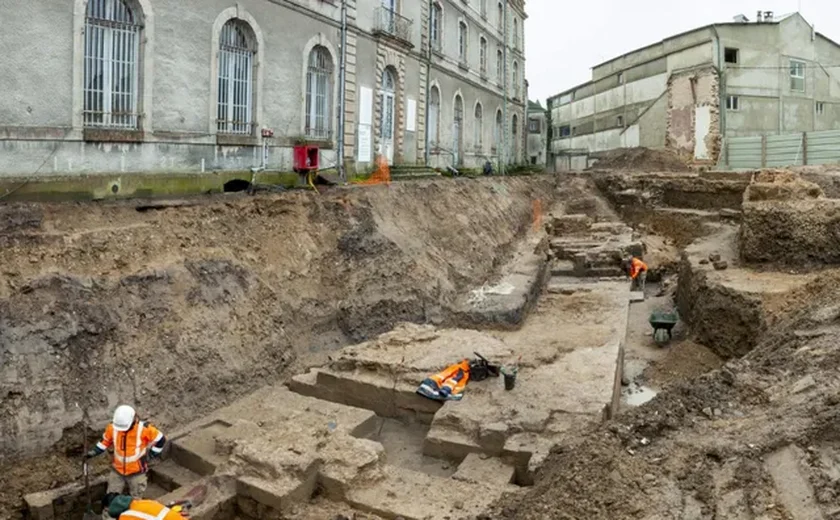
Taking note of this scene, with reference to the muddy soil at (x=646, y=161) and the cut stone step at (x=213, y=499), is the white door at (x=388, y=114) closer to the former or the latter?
the cut stone step at (x=213, y=499)

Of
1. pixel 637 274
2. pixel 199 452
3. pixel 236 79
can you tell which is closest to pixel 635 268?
pixel 637 274

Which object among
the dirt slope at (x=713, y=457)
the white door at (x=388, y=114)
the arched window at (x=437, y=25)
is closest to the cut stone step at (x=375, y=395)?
the dirt slope at (x=713, y=457)

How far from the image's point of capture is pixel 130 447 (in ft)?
21.8

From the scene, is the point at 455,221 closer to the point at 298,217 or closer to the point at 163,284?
the point at 298,217

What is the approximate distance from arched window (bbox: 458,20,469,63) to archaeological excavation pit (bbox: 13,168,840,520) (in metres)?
14.1

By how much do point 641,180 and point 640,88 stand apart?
985 cm

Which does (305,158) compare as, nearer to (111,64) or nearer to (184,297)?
(111,64)

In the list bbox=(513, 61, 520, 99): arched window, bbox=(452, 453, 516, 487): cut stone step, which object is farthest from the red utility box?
bbox=(513, 61, 520, 99): arched window

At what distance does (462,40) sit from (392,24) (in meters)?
7.66

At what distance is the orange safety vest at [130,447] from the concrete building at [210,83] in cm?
486

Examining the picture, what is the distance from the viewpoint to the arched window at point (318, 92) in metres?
15.9

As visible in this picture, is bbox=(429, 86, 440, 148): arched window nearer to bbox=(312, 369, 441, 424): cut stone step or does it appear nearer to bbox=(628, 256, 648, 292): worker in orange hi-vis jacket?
bbox=(628, 256, 648, 292): worker in orange hi-vis jacket

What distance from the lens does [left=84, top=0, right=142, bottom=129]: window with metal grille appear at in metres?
10.6

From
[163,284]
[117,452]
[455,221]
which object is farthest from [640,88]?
[117,452]
